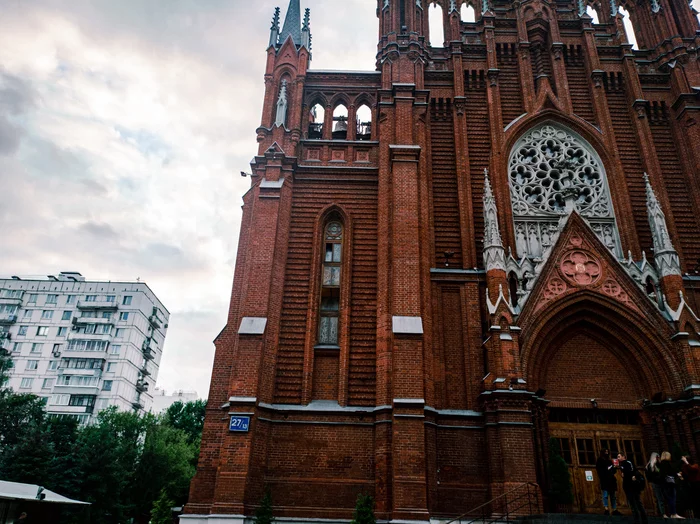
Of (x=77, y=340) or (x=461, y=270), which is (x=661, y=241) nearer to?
(x=461, y=270)

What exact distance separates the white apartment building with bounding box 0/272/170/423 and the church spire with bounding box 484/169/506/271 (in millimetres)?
51699

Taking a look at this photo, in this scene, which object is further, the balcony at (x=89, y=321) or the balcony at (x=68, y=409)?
the balcony at (x=89, y=321)

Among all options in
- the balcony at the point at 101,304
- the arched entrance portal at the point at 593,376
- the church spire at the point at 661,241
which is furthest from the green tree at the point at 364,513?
the balcony at the point at 101,304

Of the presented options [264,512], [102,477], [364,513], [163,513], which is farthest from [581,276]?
[102,477]

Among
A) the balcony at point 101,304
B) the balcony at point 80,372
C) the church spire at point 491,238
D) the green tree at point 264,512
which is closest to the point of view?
the green tree at point 264,512

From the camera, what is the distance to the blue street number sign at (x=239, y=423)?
50.1ft

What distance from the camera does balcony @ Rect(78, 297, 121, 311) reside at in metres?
61.2

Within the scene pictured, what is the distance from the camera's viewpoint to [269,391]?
647 inches

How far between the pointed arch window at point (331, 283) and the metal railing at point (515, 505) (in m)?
6.73

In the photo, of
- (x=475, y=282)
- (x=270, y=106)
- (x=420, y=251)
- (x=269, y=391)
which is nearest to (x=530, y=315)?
(x=475, y=282)

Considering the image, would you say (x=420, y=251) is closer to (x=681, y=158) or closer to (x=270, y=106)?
(x=270, y=106)

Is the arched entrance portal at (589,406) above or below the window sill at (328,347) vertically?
below

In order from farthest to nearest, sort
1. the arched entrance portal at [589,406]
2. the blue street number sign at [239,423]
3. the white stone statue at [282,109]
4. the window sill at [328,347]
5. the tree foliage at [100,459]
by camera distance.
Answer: the tree foliage at [100,459] < the white stone statue at [282,109] < the window sill at [328,347] < the arched entrance portal at [589,406] < the blue street number sign at [239,423]

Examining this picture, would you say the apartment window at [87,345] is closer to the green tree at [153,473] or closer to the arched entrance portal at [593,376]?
the green tree at [153,473]
